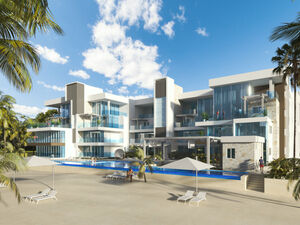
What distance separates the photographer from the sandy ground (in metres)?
8.82

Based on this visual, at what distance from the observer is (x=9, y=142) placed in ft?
116

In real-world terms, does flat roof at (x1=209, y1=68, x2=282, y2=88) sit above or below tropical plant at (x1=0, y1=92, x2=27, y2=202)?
above

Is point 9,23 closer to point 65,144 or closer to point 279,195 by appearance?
point 279,195

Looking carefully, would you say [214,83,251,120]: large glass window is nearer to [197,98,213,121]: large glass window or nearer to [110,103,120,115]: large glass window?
[197,98,213,121]: large glass window

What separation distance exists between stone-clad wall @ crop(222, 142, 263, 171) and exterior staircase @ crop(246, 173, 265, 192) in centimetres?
715

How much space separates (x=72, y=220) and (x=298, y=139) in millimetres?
31166

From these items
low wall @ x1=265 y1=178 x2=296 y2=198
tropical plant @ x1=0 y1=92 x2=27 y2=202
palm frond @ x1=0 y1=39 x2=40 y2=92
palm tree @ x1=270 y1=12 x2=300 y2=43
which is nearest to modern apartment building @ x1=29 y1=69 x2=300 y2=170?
tropical plant @ x1=0 y1=92 x2=27 y2=202

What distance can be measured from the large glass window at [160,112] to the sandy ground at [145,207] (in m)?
23.7

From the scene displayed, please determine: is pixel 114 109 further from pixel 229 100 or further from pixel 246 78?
pixel 246 78

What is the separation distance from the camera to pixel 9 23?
6.01 meters

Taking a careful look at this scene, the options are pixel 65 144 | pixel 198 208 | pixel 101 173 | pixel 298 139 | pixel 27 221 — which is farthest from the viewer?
Result: pixel 65 144

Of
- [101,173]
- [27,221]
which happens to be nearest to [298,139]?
[101,173]

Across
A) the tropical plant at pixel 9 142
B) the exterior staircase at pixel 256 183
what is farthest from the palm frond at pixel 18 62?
the exterior staircase at pixel 256 183

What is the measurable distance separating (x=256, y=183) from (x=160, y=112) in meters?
25.4
